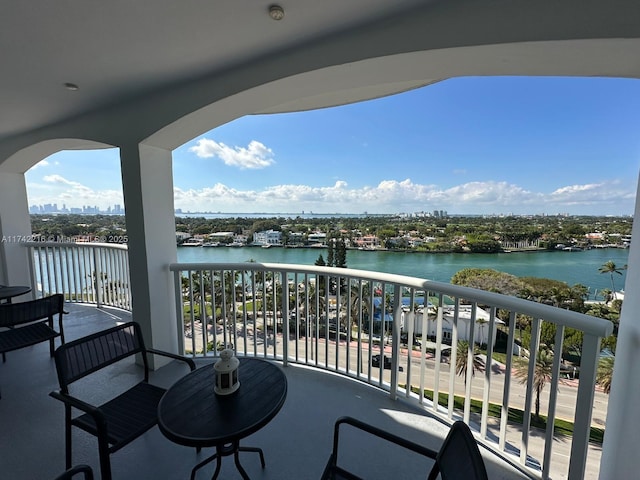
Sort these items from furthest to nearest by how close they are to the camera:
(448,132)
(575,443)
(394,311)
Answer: (448,132) < (394,311) < (575,443)

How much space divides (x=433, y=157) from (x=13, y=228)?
1990cm

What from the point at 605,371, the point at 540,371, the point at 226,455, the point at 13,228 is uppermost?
the point at 13,228

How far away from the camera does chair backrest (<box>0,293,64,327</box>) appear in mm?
2628

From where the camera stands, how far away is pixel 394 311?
93.0 inches

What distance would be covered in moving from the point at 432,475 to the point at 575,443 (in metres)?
0.97

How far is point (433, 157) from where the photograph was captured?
734 inches

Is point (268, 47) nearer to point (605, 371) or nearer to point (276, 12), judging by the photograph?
point (276, 12)

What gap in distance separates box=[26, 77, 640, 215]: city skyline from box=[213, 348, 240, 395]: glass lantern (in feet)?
36.5

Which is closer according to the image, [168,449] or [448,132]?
[168,449]

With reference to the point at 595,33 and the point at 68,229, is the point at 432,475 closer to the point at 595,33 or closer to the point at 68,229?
the point at 595,33

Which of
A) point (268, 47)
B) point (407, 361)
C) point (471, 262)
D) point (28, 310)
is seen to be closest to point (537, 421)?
point (471, 262)

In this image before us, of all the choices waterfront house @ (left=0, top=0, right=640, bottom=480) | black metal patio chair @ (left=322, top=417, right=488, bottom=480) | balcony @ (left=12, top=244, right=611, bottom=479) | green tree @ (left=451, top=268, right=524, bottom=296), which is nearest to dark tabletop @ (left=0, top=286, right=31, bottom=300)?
balcony @ (left=12, top=244, right=611, bottom=479)

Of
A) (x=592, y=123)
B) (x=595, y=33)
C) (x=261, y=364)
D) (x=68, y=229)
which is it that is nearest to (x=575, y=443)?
(x=261, y=364)

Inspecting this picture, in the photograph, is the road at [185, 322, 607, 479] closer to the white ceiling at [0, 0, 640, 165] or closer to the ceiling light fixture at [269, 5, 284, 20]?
the white ceiling at [0, 0, 640, 165]
